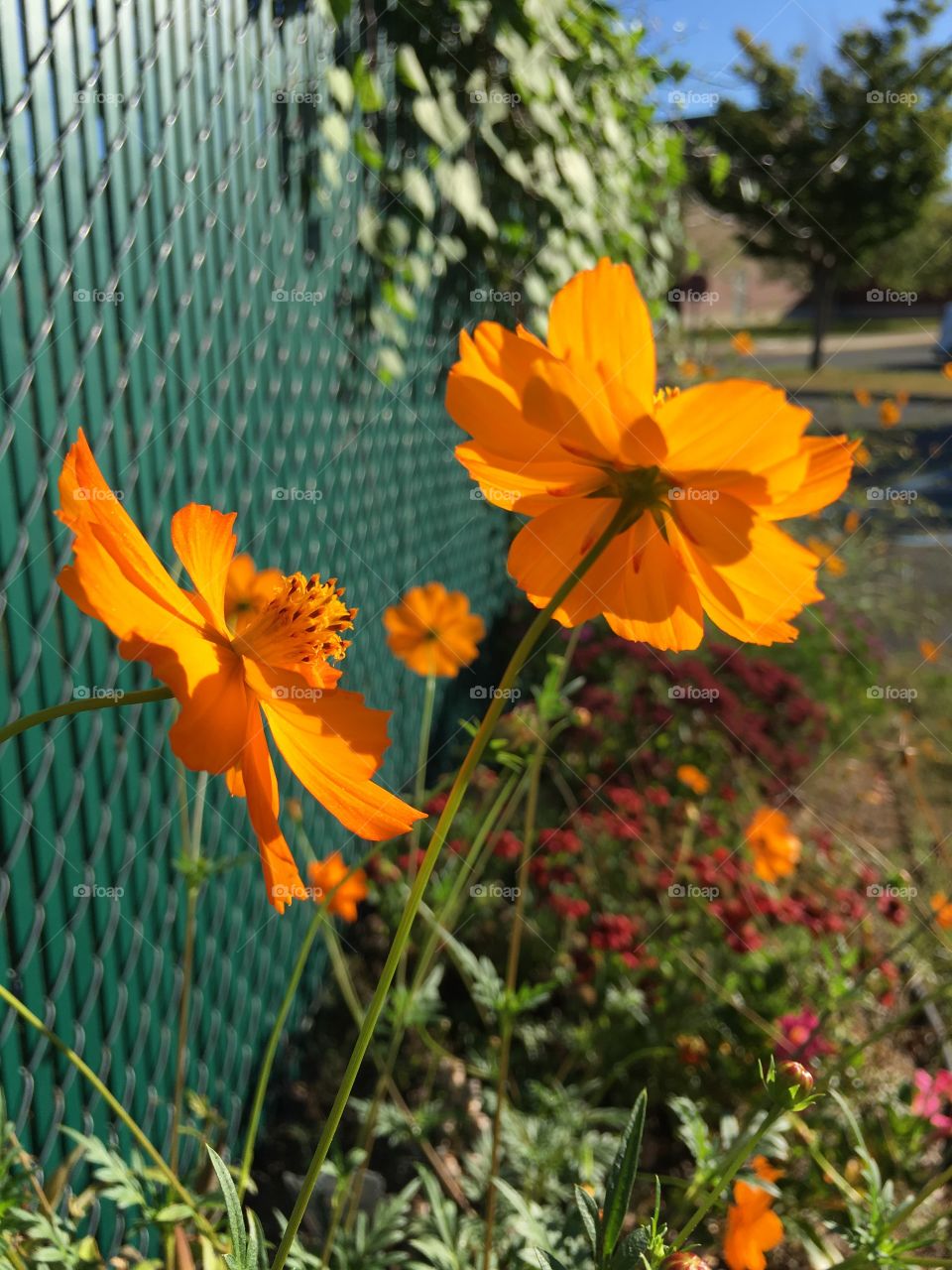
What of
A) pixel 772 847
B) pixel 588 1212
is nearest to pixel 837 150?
pixel 772 847

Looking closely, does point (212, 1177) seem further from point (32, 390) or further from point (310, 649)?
point (310, 649)

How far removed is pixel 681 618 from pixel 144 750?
3.58ft

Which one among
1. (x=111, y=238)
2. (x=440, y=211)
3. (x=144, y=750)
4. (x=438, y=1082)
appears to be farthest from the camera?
(x=440, y=211)

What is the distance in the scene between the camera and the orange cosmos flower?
1.30 feet

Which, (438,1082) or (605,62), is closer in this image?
(438,1082)

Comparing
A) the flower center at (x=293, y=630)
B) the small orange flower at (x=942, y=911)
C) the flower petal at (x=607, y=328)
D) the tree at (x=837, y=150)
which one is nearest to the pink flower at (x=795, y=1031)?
the small orange flower at (x=942, y=911)

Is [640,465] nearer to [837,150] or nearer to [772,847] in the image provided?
[772,847]

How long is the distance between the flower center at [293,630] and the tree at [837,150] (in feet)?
13.7

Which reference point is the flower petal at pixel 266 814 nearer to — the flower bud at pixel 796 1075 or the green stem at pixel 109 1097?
the green stem at pixel 109 1097

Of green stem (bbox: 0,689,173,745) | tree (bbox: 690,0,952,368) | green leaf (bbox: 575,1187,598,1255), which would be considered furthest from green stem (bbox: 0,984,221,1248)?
tree (bbox: 690,0,952,368)

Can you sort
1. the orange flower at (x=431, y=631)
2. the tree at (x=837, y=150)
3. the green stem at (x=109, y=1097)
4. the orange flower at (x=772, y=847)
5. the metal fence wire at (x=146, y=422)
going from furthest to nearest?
the tree at (x=837, y=150) → the orange flower at (x=772, y=847) → the orange flower at (x=431, y=631) → the metal fence wire at (x=146, y=422) → the green stem at (x=109, y=1097)

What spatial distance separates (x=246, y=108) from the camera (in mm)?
1603

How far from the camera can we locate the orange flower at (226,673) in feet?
1.22

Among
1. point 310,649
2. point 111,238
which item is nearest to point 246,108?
point 111,238
